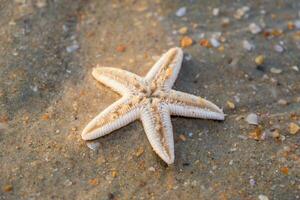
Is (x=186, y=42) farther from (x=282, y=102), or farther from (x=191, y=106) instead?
(x=282, y=102)

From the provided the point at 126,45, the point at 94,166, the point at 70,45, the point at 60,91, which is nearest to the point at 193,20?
the point at 126,45

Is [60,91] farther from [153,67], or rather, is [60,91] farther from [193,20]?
[193,20]

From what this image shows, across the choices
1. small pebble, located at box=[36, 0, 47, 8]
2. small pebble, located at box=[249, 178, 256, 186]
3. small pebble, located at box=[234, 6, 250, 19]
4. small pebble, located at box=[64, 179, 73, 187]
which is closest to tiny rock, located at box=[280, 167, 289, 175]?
small pebble, located at box=[249, 178, 256, 186]

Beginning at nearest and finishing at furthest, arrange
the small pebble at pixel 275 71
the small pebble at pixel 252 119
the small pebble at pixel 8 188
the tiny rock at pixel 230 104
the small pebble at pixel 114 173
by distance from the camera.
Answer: the small pebble at pixel 8 188
the small pebble at pixel 114 173
the small pebble at pixel 252 119
the tiny rock at pixel 230 104
the small pebble at pixel 275 71

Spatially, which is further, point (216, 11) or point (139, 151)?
point (216, 11)

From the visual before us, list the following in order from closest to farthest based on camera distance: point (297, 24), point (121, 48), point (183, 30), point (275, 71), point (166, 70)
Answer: point (166, 70)
point (275, 71)
point (121, 48)
point (183, 30)
point (297, 24)

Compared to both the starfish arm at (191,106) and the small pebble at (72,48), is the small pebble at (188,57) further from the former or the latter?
the small pebble at (72,48)

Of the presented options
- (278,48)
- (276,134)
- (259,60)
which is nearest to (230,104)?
(276,134)

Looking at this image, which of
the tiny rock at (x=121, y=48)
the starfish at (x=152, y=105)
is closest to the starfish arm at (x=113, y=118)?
the starfish at (x=152, y=105)

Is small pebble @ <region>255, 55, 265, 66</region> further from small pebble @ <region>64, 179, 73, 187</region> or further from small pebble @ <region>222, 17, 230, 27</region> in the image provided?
small pebble @ <region>64, 179, 73, 187</region>
